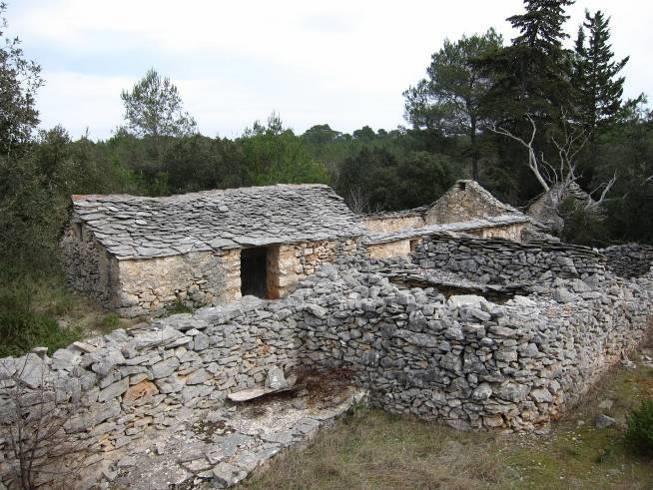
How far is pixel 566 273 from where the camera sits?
9.38 metres

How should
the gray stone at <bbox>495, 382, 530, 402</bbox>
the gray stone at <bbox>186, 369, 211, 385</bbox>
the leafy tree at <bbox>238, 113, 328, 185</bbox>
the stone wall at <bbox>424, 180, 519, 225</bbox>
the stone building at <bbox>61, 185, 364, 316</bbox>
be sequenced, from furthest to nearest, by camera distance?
the leafy tree at <bbox>238, 113, 328, 185</bbox>
the stone wall at <bbox>424, 180, 519, 225</bbox>
the stone building at <bbox>61, 185, 364, 316</bbox>
the gray stone at <bbox>186, 369, 211, 385</bbox>
the gray stone at <bbox>495, 382, 530, 402</bbox>

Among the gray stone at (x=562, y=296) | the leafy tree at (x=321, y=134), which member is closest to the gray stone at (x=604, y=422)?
the gray stone at (x=562, y=296)

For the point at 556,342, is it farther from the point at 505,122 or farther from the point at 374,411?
the point at 505,122

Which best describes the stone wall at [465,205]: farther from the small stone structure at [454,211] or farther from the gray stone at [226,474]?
the gray stone at [226,474]

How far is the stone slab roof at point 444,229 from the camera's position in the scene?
11.8 meters

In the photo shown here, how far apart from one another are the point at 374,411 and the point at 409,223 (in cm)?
1171

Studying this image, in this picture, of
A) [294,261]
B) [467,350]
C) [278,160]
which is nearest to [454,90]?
[278,160]

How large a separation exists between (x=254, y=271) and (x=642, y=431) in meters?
8.42

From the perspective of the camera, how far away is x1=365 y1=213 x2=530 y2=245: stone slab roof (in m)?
11.8

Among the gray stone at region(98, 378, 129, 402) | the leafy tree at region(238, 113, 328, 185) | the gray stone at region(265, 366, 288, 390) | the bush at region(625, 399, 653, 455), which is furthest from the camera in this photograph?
the leafy tree at region(238, 113, 328, 185)

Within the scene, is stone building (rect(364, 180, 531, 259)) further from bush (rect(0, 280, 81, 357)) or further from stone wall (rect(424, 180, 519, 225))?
bush (rect(0, 280, 81, 357))

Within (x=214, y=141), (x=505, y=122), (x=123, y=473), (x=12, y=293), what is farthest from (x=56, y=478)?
(x=505, y=122)

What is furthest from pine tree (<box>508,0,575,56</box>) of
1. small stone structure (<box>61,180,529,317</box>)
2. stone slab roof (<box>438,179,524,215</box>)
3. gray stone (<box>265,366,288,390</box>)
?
gray stone (<box>265,366,288,390</box>)

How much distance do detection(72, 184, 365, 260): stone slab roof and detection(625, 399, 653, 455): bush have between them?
628cm
